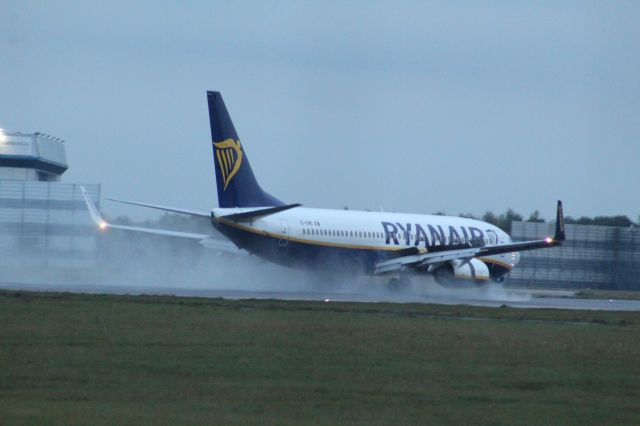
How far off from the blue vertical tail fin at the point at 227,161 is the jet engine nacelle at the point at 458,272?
1282cm

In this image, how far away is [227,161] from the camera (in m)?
54.2

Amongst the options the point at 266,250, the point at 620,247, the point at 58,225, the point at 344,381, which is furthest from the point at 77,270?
the point at 344,381

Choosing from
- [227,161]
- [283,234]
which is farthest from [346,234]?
[227,161]

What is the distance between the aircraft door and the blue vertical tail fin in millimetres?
2319

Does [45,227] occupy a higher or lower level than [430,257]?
higher

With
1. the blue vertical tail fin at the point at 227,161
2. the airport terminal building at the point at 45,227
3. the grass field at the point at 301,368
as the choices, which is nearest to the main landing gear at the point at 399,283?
the blue vertical tail fin at the point at 227,161

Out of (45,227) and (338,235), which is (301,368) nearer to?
(338,235)

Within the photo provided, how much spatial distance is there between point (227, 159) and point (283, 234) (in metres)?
5.01

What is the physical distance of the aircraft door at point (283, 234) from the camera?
184 feet

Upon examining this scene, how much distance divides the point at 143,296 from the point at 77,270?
96.1 ft

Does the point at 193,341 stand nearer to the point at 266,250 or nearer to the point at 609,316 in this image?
the point at 609,316

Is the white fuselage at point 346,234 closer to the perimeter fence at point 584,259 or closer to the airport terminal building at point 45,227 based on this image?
the airport terminal building at point 45,227

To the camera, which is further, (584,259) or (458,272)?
(584,259)

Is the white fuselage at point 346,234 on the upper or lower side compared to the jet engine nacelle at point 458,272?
upper
